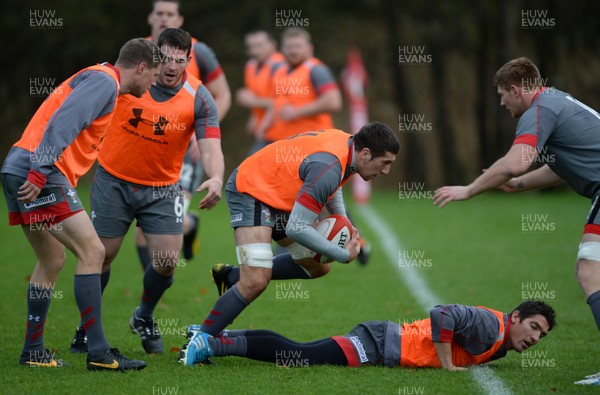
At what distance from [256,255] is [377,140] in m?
1.12

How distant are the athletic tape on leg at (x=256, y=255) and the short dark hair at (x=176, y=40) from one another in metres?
1.60

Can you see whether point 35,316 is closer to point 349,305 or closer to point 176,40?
point 176,40

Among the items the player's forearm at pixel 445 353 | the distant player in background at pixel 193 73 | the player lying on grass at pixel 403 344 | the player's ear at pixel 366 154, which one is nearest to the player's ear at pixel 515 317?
the player lying on grass at pixel 403 344

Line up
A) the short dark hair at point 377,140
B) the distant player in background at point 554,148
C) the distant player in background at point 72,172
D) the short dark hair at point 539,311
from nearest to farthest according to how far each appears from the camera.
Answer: the distant player in background at point 72,172
the distant player in background at point 554,148
the short dark hair at point 377,140
the short dark hair at point 539,311

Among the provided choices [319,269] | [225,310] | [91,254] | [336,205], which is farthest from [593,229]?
[91,254]

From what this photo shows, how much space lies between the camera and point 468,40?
24.6 m

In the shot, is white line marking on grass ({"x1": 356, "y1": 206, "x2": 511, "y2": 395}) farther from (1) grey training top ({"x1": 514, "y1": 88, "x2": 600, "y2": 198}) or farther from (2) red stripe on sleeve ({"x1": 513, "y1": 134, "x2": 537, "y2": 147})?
(2) red stripe on sleeve ({"x1": 513, "y1": 134, "x2": 537, "y2": 147})

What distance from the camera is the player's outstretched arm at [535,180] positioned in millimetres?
6430

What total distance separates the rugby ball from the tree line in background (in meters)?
17.6

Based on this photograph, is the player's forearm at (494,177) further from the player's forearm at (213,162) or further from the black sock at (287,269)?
the player's forearm at (213,162)

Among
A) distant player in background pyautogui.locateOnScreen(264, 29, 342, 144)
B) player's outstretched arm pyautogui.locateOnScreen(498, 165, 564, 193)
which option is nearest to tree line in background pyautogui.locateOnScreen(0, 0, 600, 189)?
distant player in background pyautogui.locateOnScreen(264, 29, 342, 144)

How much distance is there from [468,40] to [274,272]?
1931 cm

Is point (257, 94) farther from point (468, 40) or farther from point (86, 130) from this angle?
point (468, 40)

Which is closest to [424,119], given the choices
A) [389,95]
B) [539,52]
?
[389,95]
